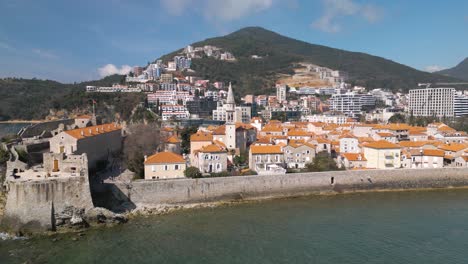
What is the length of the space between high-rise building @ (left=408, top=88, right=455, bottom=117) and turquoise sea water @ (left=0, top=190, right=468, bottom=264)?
71.4 metres

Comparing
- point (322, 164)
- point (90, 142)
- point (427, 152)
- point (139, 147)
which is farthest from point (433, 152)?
point (90, 142)

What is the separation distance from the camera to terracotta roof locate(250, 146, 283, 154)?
1253 inches

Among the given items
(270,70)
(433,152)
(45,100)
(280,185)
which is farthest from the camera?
(270,70)

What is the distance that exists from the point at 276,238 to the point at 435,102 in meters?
86.8

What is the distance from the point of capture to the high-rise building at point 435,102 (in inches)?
3447

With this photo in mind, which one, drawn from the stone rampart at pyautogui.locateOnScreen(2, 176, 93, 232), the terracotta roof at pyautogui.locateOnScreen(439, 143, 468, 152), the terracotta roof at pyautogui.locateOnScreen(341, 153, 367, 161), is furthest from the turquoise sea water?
the terracotta roof at pyautogui.locateOnScreen(439, 143, 468, 152)

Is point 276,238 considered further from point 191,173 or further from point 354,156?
point 354,156

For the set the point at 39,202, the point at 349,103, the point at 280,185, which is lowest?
the point at 280,185

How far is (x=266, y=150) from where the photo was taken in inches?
1267

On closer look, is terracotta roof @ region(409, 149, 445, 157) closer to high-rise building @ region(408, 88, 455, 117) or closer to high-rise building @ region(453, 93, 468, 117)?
high-rise building @ region(408, 88, 455, 117)

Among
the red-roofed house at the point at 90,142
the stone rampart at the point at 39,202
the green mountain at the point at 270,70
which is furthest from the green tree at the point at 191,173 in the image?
the green mountain at the point at 270,70

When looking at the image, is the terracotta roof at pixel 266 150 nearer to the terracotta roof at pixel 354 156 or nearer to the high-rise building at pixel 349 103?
the terracotta roof at pixel 354 156

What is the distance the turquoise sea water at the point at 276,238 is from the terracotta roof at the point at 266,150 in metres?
7.06

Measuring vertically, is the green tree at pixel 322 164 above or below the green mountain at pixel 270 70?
below
